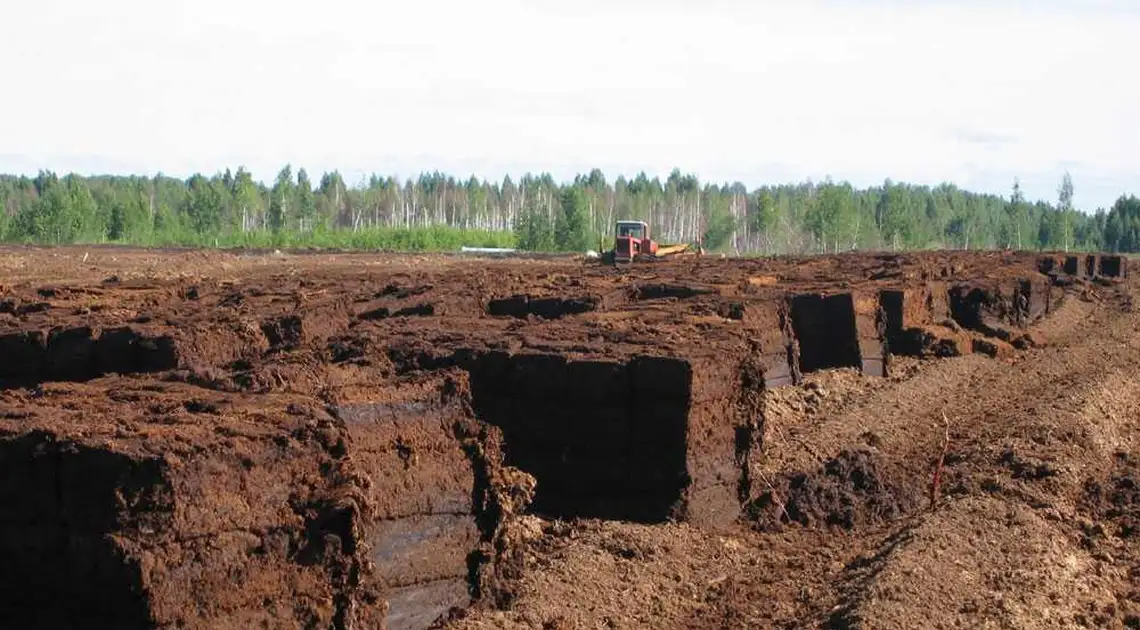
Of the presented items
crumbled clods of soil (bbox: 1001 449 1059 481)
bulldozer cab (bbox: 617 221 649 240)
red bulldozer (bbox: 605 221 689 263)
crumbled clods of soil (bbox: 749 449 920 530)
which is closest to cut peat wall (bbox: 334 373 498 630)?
crumbled clods of soil (bbox: 749 449 920 530)

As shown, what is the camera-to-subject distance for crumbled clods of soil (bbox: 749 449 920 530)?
45.6 feet

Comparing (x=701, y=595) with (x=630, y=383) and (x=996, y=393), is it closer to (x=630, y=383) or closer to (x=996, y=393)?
(x=630, y=383)

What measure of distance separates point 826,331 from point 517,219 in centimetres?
12751

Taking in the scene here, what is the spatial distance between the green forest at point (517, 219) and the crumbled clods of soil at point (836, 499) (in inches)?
2517

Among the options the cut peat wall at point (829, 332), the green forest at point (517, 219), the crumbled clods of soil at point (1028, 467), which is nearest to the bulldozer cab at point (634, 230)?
the green forest at point (517, 219)

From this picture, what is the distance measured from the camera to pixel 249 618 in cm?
807

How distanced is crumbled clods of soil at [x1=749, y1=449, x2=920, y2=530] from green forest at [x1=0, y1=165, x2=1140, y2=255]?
63.9 m

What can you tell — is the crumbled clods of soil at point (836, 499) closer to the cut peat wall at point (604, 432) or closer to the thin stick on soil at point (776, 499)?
the thin stick on soil at point (776, 499)

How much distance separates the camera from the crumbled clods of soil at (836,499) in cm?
1391

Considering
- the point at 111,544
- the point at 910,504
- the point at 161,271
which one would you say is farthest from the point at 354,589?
the point at 161,271

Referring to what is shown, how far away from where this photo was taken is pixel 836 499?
1430 centimetres

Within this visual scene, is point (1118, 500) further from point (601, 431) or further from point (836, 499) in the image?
point (601, 431)

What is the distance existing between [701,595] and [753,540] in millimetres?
2002

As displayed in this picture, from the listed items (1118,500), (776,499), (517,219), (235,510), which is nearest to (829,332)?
(1118,500)
